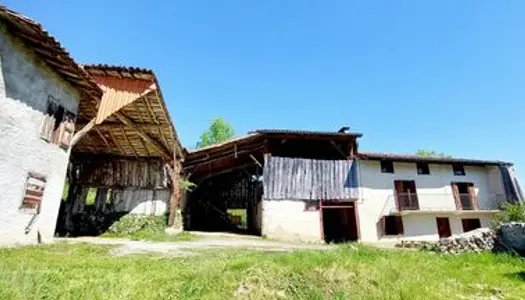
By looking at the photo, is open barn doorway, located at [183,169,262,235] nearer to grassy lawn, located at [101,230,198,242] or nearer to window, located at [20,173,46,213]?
grassy lawn, located at [101,230,198,242]

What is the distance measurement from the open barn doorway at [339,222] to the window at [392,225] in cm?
192

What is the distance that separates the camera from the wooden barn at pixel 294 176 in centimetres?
1922

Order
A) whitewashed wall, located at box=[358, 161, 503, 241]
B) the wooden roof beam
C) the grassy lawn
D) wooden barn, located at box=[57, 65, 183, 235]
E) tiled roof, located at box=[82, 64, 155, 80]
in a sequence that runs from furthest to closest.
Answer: whitewashed wall, located at box=[358, 161, 503, 241]
wooden barn, located at box=[57, 65, 183, 235]
the grassy lawn
the wooden roof beam
tiled roof, located at box=[82, 64, 155, 80]

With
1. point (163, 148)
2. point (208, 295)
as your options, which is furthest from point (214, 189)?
point (208, 295)

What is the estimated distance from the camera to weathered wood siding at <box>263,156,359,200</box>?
19719mm

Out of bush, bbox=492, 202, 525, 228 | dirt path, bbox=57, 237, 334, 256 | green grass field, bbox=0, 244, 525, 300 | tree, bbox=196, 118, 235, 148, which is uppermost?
tree, bbox=196, 118, 235, 148

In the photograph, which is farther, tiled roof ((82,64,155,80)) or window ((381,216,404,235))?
window ((381,216,404,235))

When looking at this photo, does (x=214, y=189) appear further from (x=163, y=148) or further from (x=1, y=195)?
(x=1, y=195)

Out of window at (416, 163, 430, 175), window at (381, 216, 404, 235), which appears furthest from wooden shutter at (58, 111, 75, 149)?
window at (416, 163, 430, 175)

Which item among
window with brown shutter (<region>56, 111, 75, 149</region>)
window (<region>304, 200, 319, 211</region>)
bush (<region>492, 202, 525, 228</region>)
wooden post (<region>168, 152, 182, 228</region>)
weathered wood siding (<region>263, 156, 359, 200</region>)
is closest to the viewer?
window with brown shutter (<region>56, 111, 75, 149</region>)

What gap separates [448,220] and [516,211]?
424cm

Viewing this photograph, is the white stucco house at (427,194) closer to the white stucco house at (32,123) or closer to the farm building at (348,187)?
the farm building at (348,187)

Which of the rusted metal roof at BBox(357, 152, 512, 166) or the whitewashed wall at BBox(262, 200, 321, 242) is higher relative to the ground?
the rusted metal roof at BBox(357, 152, 512, 166)

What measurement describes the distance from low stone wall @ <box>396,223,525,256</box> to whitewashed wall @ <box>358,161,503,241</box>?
6.81 meters
